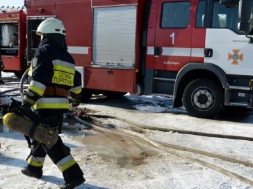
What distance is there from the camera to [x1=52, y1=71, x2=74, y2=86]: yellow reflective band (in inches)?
140

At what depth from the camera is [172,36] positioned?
7.23 m

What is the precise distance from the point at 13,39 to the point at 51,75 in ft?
34.7

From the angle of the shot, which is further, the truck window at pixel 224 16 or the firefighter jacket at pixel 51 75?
the truck window at pixel 224 16

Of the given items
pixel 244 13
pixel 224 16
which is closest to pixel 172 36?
pixel 224 16

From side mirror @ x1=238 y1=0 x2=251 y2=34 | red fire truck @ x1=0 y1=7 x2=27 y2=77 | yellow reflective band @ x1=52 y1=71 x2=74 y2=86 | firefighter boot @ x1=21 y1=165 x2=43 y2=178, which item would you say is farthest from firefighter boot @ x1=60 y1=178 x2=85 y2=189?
red fire truck @ x1=0 y1=7 x2=27 y2=77

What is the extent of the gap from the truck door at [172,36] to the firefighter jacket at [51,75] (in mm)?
3850

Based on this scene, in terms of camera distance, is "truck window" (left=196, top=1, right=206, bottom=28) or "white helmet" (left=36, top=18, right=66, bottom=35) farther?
"truck window" (left=196, top=1, right=206, bottom=28)

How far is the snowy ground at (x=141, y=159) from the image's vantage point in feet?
12.6

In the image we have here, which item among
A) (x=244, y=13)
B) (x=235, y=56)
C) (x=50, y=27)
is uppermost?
(x=244, y=13)

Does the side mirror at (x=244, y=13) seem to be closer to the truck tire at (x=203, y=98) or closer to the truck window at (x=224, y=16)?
the truck window at (x=224, y=16)

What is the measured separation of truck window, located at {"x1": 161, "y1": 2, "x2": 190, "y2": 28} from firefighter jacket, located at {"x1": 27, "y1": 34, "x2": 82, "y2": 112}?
3.99 metres

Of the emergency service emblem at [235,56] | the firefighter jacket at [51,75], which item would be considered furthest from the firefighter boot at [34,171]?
the emergency service emblem at [235,56]

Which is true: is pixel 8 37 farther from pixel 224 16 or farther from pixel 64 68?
pixel 64 68

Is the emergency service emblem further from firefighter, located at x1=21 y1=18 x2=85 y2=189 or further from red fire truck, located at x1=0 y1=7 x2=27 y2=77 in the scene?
red fire truck, located at x1=0 y1=7 x2=27 y2=77
